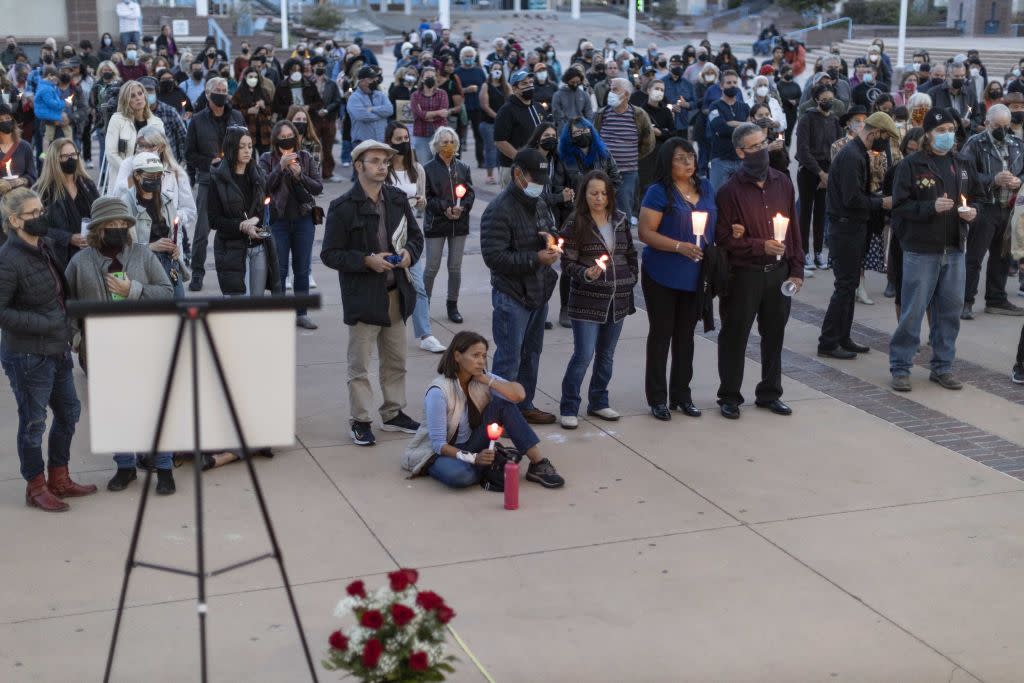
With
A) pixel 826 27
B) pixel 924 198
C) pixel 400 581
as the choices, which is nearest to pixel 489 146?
pixel 924 198

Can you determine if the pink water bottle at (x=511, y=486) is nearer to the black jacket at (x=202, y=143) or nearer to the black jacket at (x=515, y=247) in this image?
the black jacket at (x=515, y=247)

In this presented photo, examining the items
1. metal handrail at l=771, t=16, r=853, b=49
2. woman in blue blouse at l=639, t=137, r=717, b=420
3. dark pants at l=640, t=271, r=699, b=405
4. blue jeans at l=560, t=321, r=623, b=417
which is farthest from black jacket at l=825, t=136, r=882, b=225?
metal handrail at l=771, t=16, r=853, b=49

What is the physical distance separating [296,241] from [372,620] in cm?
719

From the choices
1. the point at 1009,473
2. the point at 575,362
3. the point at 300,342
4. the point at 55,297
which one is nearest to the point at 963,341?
the point at 1009,473

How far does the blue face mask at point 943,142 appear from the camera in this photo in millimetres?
9617

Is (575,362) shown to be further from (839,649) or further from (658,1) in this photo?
(658,1)

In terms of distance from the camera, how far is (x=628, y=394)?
9812 millimetres

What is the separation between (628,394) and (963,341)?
11.3 ft

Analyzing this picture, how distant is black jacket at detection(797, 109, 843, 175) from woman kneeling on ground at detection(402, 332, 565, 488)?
6.35 metres

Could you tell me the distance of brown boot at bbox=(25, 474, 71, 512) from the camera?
7367 mm

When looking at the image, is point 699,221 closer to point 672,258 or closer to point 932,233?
point 672,258

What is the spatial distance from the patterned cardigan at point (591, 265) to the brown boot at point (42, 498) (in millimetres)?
3421

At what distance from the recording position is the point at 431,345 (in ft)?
35.6

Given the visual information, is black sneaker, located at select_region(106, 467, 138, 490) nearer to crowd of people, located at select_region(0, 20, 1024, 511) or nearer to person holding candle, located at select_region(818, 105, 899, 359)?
crowd of people, located at select_region(0, 20, 1024, 511)
